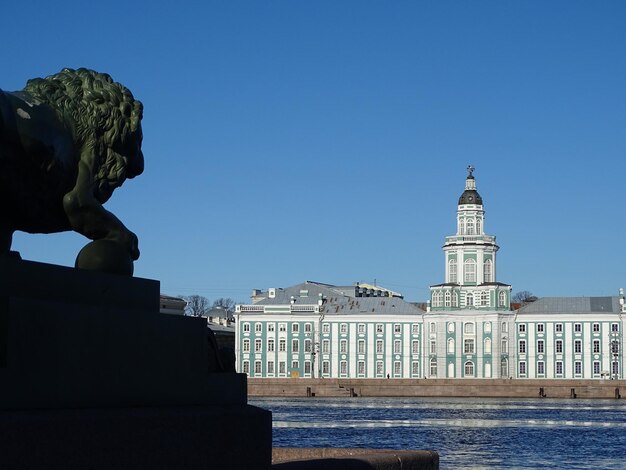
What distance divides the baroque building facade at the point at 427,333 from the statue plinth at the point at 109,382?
70.1 m

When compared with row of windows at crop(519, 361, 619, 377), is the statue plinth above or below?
below

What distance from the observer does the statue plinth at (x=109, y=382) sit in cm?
402

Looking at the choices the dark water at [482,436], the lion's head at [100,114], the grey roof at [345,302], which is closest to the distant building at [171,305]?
the grey roof at [345,302]

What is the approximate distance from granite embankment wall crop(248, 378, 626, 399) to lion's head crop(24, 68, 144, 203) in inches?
2488

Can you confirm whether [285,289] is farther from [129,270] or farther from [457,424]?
[129,270]

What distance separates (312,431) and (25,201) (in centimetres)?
2626

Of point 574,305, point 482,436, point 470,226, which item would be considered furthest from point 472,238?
point 482,436

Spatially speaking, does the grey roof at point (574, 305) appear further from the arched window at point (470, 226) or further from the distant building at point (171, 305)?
the distant building at point (171, 305)

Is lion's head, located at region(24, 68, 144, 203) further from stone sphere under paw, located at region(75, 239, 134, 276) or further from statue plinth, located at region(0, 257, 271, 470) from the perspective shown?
statue plinth, located at region(0, 257, 271, 470)

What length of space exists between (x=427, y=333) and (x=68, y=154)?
71.2 meters

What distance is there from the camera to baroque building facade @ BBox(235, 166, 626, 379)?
244 feet

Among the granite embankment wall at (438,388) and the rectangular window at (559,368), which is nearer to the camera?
the granite embankment wall at (438,388)

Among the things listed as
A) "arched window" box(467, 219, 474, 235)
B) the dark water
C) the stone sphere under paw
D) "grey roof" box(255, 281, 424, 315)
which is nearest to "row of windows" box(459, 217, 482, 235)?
"arched window" box(467, 219, 474, 235)

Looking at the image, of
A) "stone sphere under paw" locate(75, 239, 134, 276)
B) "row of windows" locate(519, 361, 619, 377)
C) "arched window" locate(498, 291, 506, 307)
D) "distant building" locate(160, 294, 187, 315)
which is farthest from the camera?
"distant building" locate(160, 294, 187, 315)
